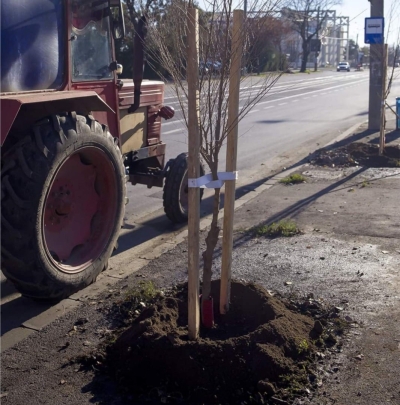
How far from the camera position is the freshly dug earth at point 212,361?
3.64m

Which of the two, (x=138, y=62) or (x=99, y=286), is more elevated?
(x=138, y=62)

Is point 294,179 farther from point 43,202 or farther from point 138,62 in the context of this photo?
point 43,202

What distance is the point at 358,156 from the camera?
1211 cm

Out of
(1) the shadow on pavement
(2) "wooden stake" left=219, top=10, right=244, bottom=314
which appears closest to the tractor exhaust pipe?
(2) "wooden stake" left=219, top=10, right=244, bottom=314

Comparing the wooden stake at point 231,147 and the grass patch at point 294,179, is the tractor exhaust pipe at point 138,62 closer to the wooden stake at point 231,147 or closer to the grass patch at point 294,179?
the wooden stake at point 231,147

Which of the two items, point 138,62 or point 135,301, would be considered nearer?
point 135,301

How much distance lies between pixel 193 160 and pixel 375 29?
1131 centimetres

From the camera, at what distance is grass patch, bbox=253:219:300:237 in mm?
7012

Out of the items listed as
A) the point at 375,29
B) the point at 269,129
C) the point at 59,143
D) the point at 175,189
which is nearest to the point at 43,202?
the point at 59,143

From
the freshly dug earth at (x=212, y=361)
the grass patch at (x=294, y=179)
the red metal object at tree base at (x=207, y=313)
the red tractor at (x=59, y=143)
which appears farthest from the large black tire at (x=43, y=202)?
the grass patch at (x=294, y=179)

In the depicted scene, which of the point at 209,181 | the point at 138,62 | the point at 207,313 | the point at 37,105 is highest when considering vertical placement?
the point at 138,62

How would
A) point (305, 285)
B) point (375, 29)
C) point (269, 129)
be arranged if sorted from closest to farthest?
point (305, 285) → point (375, 29) → point (269, 129)

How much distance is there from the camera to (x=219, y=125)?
404 cm

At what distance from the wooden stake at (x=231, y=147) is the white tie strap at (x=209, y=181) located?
0.06m
